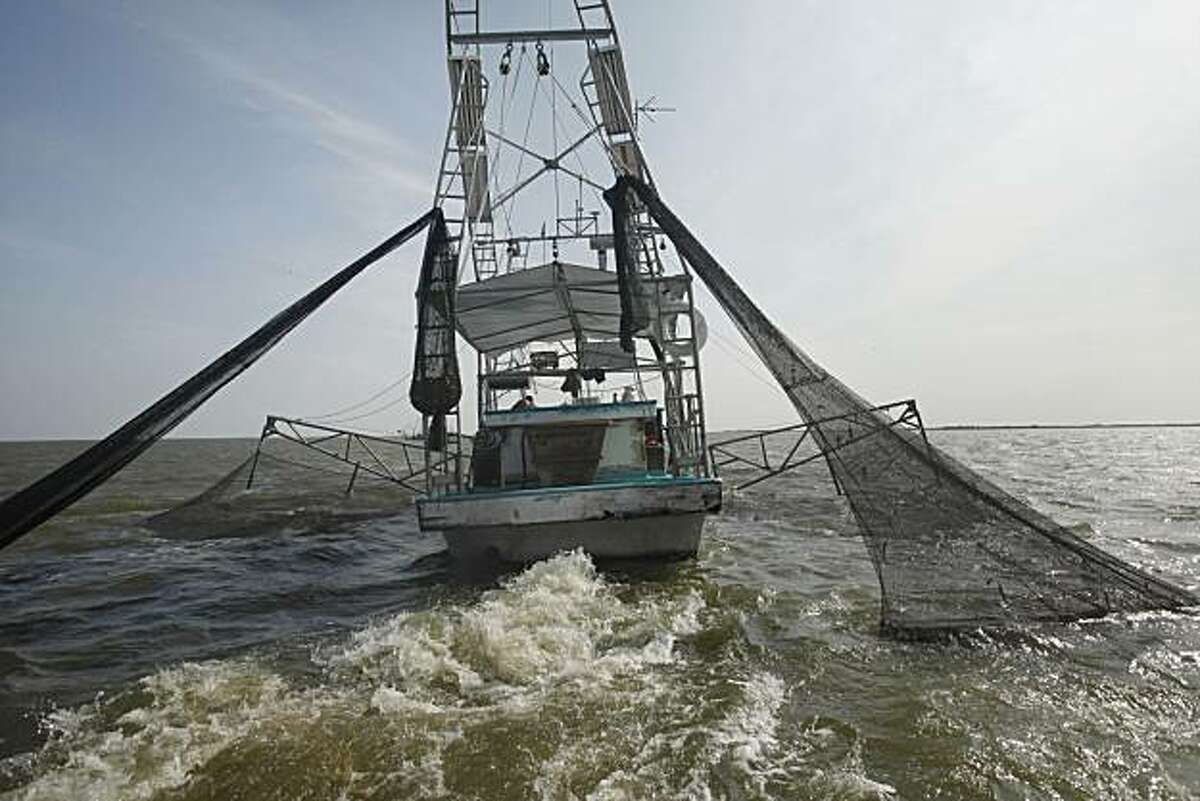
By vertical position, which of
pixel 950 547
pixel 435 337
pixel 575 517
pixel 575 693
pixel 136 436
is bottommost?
pixel 575 693

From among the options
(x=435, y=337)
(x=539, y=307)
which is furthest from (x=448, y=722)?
(x=539, y=307)

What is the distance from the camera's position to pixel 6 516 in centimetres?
439

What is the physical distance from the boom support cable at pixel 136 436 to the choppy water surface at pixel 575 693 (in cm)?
195

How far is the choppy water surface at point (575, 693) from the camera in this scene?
16.4ft

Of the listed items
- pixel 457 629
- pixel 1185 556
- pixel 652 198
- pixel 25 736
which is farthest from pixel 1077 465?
pixel 25 736

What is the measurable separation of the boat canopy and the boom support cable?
4751mm

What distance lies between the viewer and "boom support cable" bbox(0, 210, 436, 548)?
4.50m

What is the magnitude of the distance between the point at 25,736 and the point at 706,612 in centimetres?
700

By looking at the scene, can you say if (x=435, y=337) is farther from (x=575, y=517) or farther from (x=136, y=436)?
(x=136, y=436)

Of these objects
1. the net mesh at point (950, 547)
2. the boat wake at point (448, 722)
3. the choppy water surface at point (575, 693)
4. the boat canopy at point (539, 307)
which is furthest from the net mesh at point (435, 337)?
the net mesh at point (950, 547)

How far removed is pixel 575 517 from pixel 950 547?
5.04m

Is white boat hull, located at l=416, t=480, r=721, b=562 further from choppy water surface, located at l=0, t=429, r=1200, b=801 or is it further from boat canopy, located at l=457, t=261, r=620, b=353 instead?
boat canopy, located at l=457, t=261, r=620, b=353

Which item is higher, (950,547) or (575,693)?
(950,547)

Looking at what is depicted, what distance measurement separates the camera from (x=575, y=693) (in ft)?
21.4
